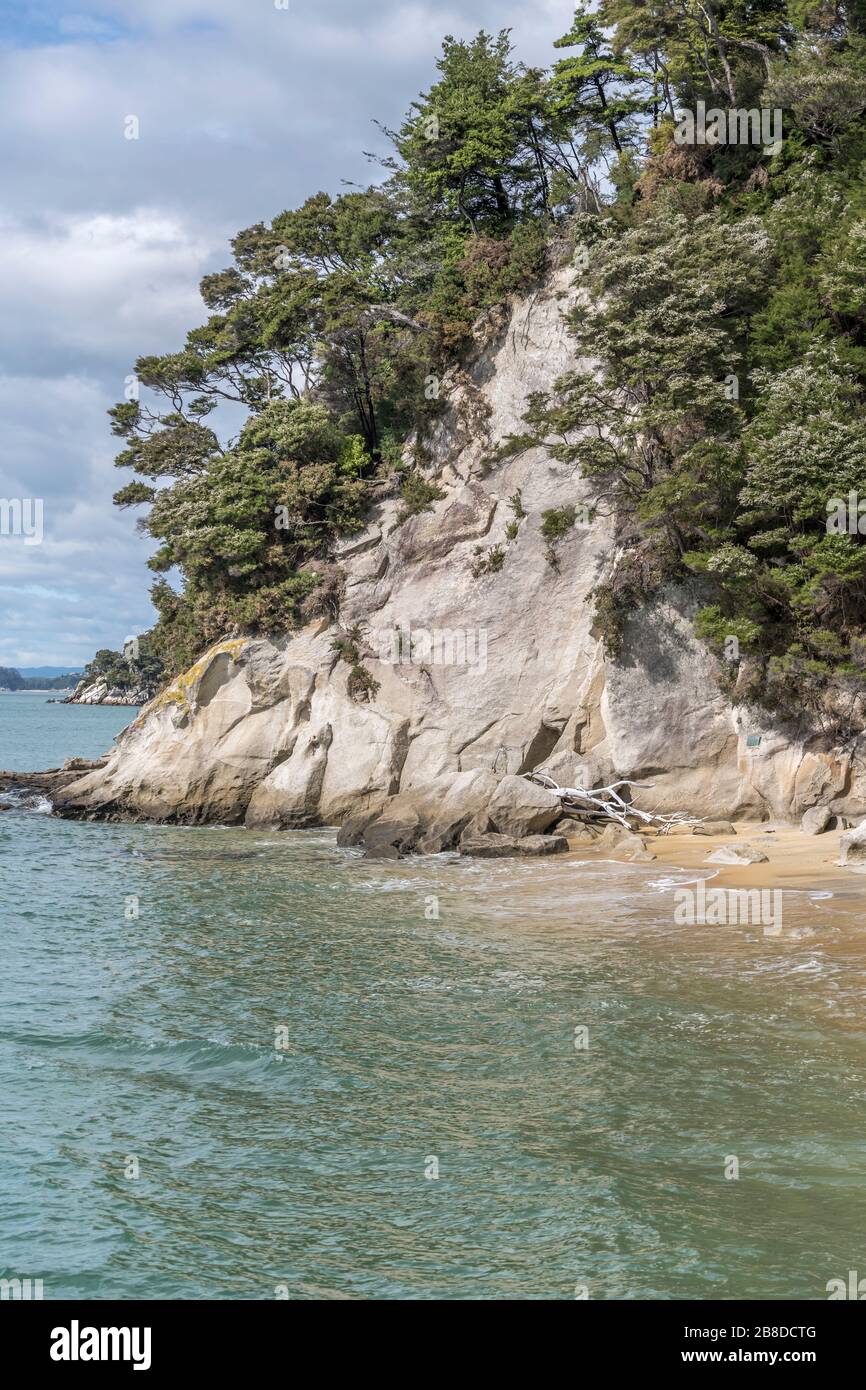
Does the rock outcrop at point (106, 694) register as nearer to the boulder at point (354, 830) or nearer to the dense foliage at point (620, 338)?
the dense foliage at point (620, 338)

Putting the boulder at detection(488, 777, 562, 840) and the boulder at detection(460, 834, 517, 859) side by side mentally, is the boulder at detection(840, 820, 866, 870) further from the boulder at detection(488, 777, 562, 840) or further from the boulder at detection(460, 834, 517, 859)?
the boulder at detection(488, 777, 562, 840)

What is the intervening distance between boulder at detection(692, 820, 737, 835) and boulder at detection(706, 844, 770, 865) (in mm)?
2782

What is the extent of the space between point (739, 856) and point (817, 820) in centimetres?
261

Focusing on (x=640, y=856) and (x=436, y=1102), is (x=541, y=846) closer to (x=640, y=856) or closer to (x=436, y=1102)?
(x=640, y=856)

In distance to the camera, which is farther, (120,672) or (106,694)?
(106,694)

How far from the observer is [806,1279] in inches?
290

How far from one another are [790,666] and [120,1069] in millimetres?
17897

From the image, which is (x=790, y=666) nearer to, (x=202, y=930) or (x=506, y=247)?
(x=202, y=930)

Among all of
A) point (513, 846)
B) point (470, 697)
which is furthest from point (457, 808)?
point (470, 697)

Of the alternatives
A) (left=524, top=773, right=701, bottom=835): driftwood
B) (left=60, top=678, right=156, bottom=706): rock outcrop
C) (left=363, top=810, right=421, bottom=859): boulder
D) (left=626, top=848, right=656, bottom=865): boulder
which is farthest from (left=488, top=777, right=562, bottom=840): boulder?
(left=60, top=678, right=156, bottom=706): rock outcrop

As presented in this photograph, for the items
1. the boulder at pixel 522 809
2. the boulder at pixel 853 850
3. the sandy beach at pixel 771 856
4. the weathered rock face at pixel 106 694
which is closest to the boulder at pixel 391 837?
the boulder at pixel 522 809

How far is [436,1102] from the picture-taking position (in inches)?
416

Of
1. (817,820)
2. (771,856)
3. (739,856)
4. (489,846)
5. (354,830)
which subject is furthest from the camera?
(354,830)
